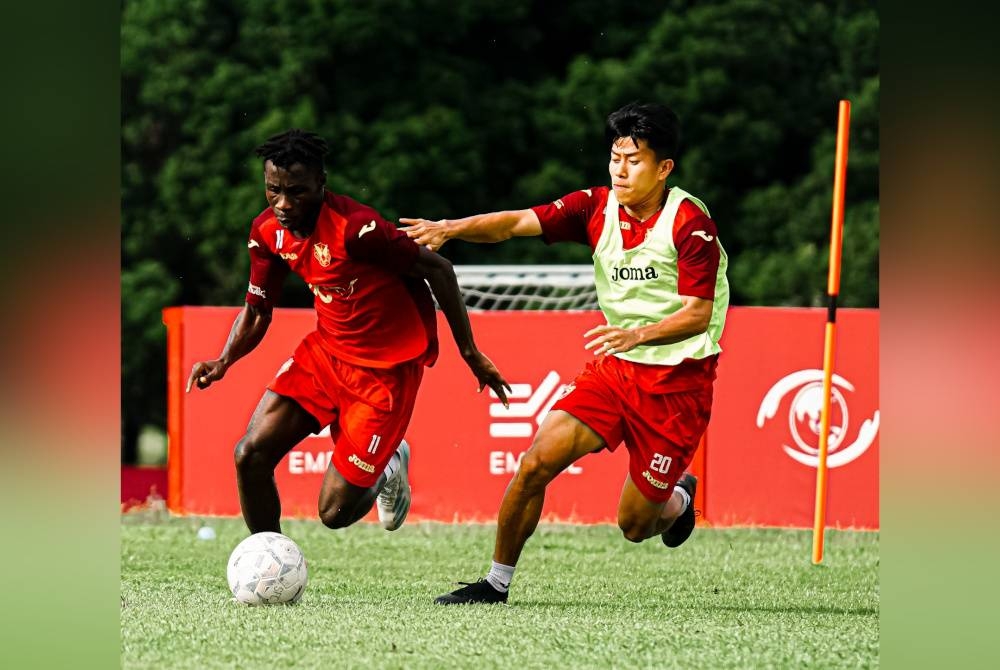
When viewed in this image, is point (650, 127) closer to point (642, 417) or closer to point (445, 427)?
point (642, 417)

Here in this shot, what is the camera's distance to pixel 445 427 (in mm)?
12422

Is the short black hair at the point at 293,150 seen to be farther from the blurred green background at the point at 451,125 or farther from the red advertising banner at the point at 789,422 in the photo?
the blurred green background at the point at 451,125

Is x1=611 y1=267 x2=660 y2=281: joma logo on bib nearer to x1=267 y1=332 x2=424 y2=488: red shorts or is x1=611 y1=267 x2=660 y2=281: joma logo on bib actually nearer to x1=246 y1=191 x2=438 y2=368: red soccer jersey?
x1=246 y1=191 x2=438 y2=368: red soccer jersey

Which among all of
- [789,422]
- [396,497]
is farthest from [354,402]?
[789,422]

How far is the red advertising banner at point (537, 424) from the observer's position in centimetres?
1197

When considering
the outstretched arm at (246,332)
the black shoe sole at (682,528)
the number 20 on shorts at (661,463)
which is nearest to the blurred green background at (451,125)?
the outstretched arm at (246,332)

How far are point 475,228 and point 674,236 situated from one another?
917mm

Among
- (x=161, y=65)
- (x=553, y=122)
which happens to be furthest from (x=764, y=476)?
(x=161, y=65)

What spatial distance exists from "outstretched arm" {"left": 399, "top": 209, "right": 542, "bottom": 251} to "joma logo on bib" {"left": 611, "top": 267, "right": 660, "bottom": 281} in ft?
1.35
